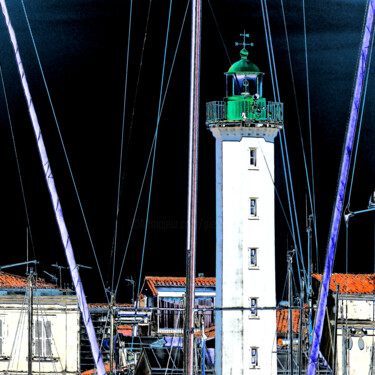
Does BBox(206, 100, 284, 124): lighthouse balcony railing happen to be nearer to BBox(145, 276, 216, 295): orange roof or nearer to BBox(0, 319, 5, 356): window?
BBox(145, 276, 216, 295): orange roof

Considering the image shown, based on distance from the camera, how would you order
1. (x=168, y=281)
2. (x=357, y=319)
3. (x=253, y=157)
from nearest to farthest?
(x=357, y=319) < (x=253, y=157) < (x=168, y=281)

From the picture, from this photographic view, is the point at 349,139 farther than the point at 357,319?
No

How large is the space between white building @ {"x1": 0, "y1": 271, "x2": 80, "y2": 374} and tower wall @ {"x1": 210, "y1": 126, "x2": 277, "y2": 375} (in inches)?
124

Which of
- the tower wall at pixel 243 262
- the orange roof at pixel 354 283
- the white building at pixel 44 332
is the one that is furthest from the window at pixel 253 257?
the white building at pixel 44 332

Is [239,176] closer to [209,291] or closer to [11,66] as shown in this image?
[209,291]

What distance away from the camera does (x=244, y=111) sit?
124ft

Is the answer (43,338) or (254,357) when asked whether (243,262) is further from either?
(43,338)

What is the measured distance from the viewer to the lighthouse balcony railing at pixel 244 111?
37.7 meters

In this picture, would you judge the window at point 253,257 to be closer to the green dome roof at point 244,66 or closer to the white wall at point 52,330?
the white wall at point 52,330

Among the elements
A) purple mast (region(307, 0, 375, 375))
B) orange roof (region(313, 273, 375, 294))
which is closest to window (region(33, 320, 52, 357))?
orange roof (region(313, 273, 375, 294))

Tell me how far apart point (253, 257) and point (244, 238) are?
0.46 metres

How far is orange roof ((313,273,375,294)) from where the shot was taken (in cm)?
3662

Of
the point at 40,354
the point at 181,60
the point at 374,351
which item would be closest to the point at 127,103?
→ the point at 181,60

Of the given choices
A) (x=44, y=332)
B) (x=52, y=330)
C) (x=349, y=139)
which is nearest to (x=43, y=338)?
(x=44, y=332)
